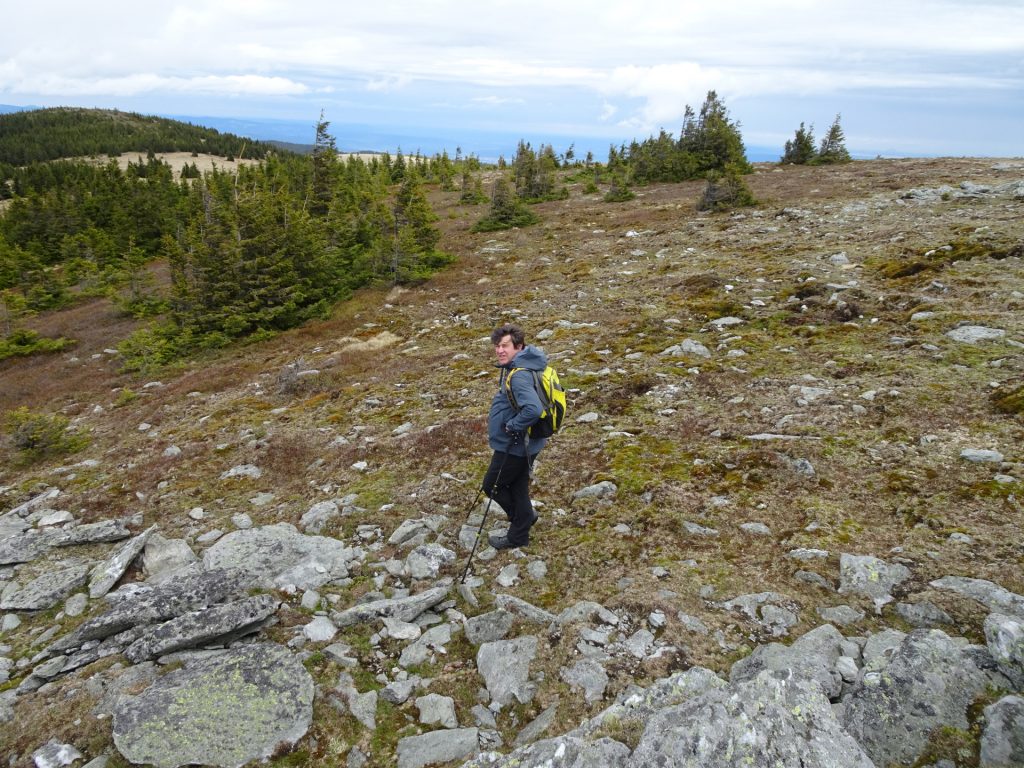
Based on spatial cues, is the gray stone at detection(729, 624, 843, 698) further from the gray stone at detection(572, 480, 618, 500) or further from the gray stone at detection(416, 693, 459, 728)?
the gray stone at detection(572, 480, 618, 500)

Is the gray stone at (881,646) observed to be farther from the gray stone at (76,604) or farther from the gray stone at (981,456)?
the gray stone at (76,604)

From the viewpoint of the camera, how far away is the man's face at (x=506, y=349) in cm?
646

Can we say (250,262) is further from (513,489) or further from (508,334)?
(513,489)

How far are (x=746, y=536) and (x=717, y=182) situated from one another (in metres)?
26.9

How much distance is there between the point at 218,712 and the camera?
484 centimetres

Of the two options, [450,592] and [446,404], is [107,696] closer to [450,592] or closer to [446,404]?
[450,592]

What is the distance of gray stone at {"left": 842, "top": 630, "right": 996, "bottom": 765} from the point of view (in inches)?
146

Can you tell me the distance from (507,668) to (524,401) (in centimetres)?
276

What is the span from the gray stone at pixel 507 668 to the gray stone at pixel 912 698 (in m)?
2.63

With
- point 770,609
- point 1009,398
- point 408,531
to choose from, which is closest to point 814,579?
point 770,609

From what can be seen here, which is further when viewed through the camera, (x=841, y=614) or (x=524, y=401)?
(x=524, y=401)

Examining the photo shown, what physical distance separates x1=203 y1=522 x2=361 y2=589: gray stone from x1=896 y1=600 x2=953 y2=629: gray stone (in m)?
6.22

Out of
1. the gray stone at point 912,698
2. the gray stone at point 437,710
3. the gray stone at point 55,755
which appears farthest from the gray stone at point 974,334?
the gray stone at point 55,755

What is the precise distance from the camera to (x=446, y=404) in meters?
12.5
